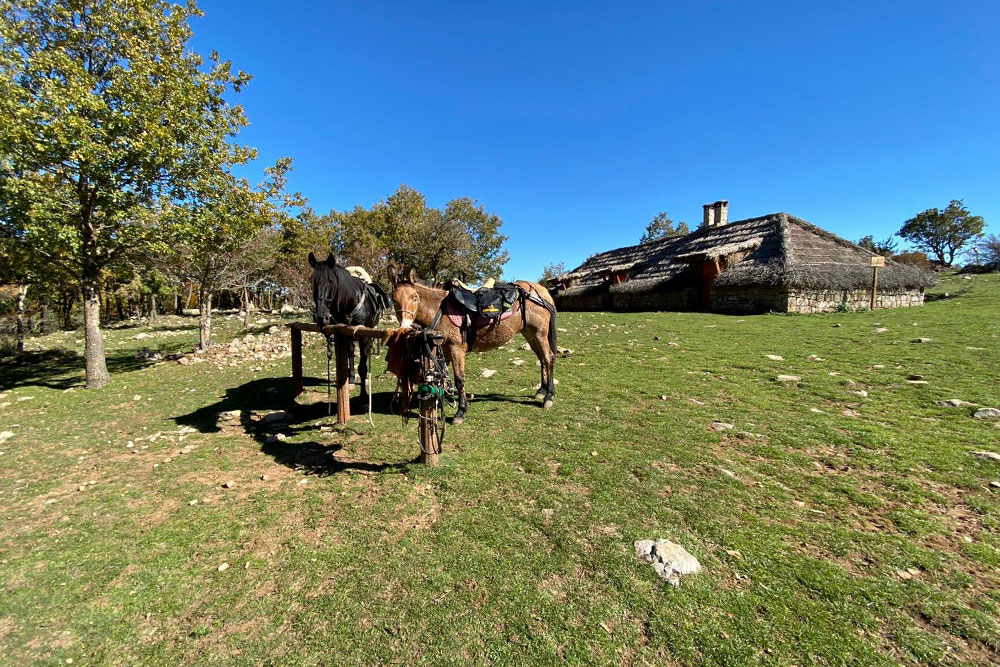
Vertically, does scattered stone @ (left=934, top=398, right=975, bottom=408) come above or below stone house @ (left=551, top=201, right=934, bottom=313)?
below

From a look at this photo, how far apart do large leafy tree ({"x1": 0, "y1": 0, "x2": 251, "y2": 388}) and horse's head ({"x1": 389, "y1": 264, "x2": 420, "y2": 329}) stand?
853 centimetres

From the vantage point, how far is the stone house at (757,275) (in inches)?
754

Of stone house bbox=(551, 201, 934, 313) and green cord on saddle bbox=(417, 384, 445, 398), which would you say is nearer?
green cord on saddle bbox=(417, 384, 445, 398)

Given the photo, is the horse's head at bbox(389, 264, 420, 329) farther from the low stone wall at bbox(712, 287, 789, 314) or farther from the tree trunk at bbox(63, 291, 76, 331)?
the tree trunk at bbox(63, 291, 76, 331)

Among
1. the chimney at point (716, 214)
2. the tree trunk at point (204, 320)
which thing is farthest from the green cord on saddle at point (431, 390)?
the chimney at point (716, 214)

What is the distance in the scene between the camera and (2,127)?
7773 millimetres

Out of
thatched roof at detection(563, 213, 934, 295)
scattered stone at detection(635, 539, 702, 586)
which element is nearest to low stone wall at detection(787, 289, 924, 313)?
thatched roof at detection(563, 213, 934, 295)

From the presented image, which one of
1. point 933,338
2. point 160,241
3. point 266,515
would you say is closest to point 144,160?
point 160,241

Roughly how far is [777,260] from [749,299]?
236 centimetres

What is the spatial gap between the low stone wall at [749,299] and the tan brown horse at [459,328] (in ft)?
56.1

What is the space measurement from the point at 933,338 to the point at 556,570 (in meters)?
13.2

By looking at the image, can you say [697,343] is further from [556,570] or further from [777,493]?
[556,570]

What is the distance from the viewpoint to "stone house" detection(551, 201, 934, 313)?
62.8 ft

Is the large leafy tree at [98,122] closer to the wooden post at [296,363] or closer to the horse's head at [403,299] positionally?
the wooden post at [296,363]
